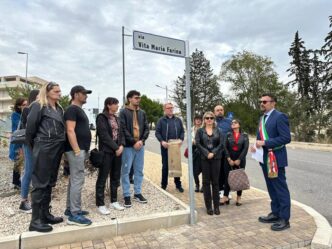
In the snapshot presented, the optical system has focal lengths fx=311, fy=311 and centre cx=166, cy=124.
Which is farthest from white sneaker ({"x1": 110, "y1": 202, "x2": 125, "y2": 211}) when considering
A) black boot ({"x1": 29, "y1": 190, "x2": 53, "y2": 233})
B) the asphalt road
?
the asphalt road

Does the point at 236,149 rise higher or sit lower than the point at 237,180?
higher

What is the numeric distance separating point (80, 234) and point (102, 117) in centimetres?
183

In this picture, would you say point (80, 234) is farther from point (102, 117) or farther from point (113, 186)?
point (102, 117)

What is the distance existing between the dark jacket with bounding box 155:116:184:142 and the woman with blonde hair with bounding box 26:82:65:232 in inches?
111

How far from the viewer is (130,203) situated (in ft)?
17.5

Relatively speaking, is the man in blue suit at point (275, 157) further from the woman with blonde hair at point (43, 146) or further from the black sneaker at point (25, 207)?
the black sneaker at point (25, 207)

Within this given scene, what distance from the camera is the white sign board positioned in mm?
4344

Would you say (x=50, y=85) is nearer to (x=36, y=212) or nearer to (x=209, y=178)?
(x=36, y=212)

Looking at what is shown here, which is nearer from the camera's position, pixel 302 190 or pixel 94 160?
pixel 94 160

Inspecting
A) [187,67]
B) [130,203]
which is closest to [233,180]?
[130,203]

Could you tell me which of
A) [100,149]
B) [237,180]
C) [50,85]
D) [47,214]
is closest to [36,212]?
[47,214]

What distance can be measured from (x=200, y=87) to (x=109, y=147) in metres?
52.9

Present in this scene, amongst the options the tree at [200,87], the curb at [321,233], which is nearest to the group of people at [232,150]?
the curb at [321,233]

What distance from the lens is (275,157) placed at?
4668 millimetres
